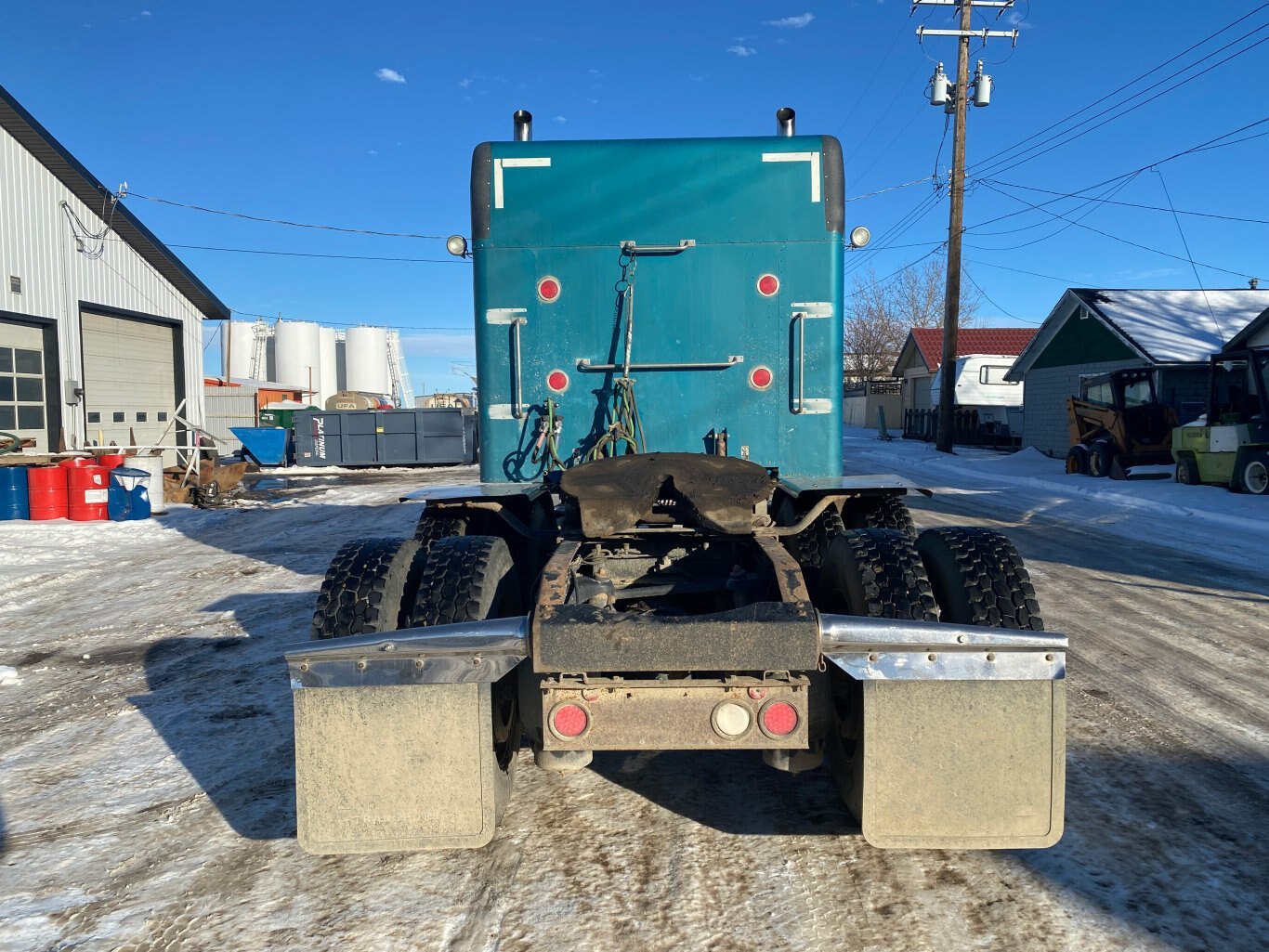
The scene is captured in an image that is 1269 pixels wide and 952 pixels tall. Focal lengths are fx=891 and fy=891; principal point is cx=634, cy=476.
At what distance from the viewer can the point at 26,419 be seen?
17625 millimetres

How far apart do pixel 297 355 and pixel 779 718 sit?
67.1 m

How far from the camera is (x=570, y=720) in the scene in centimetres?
307

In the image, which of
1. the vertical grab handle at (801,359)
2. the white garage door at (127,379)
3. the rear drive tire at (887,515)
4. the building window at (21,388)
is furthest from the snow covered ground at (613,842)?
the white garage door at (127,379)

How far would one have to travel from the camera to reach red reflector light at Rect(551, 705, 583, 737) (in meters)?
3.06

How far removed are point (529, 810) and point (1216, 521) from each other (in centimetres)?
1286

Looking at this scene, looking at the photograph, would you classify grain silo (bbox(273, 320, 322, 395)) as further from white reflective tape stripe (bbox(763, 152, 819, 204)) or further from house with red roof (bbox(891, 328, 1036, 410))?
white reflective tape stripe (bbox(763, 152, 819, 204))

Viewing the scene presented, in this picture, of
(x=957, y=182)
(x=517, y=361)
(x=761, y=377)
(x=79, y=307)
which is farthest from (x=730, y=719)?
(x=957, y=182)

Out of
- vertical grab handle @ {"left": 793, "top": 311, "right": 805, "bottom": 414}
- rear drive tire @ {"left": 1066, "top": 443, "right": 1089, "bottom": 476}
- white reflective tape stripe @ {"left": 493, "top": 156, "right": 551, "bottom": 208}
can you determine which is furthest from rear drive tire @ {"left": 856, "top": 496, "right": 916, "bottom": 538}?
rear drive tire @ {"left": 1066, "top": 443, "right": 1089, "bottom": 476}

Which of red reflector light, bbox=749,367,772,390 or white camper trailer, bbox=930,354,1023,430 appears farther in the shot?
white camper trailer, bbox=930,354,1023,430

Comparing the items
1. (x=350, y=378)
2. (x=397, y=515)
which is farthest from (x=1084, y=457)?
(x=350, y=378)

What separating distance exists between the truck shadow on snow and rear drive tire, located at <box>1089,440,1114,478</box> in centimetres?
1817

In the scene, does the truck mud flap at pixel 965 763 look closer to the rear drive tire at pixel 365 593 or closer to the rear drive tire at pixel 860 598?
the rear drive tire at pixel 860 598

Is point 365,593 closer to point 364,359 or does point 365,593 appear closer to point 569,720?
point 569,720

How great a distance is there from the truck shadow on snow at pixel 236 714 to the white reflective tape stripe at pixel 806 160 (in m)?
4.17
